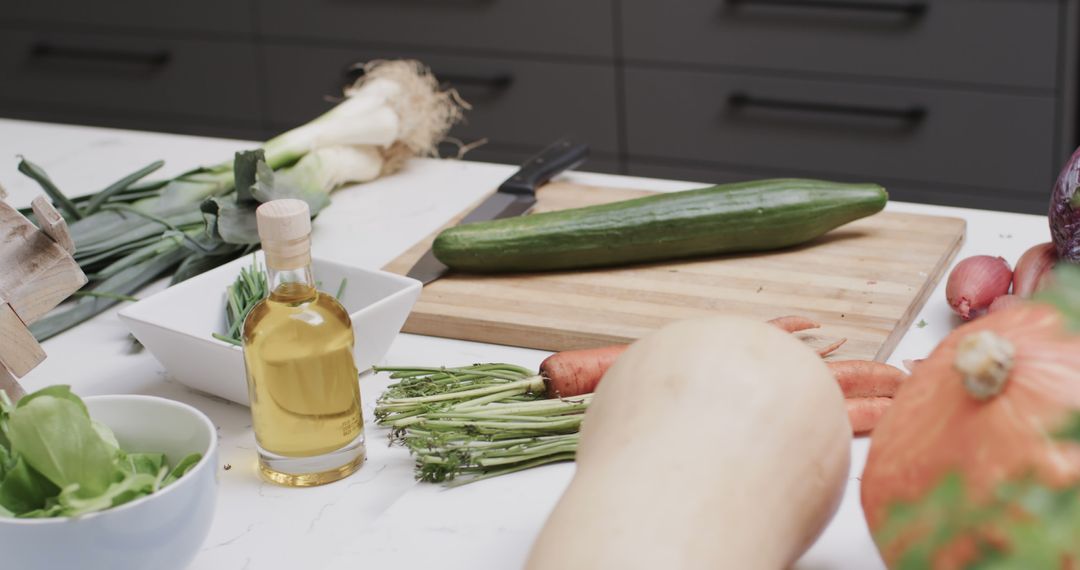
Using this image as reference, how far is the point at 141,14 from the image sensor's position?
3271 mm

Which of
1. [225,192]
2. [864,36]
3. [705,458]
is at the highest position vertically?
[705,458]

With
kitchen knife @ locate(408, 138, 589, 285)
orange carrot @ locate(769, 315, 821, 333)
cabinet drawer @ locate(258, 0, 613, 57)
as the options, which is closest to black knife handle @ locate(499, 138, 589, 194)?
kitchen knife @ locate(408, 138, 589, 285)

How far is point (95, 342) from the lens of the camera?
1.27 metres

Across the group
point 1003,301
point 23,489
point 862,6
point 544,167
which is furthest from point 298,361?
point 862,6

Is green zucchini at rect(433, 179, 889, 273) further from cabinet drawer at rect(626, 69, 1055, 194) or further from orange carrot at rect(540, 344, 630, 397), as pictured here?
cabinet drawer at rect(626, 69, 1055, 194)

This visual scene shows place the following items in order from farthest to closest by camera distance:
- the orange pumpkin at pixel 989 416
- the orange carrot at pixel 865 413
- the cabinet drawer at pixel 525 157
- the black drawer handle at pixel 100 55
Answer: the black drawer handle at pixel 100 55 → the cabinet drawer at pixel 525 157 → the orange carrot at pixel 865 413 → the orange pumpkin at pixel 989 416

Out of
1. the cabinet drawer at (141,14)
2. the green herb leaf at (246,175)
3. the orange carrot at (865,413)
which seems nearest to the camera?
the orange carrot at (865,413)

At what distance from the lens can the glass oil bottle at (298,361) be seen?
3.02 feet

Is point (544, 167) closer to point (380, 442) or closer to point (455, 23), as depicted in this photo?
point (380, 442)

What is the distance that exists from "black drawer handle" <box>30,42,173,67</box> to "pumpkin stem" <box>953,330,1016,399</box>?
296 cm

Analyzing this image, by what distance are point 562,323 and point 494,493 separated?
29 centimetres

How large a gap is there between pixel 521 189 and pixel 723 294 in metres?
0.38

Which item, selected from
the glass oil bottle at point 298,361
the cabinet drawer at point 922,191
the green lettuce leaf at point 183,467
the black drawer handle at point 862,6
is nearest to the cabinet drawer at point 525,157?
the cabinet drawer at point 922,191

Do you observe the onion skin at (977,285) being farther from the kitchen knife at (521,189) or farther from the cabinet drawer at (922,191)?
the cabinet drawer at (922,191)
